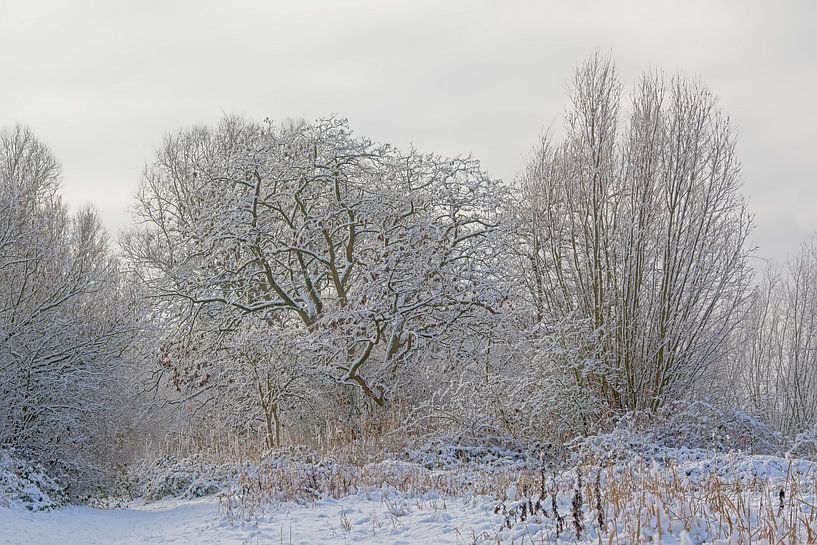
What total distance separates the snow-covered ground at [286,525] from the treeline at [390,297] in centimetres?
252

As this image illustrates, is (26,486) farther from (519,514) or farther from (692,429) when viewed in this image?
(692,429)

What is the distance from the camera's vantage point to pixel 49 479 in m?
11.1

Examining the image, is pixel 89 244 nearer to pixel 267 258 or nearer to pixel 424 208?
pixel 267 258

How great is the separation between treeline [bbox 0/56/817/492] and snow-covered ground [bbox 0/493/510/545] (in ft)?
8.26

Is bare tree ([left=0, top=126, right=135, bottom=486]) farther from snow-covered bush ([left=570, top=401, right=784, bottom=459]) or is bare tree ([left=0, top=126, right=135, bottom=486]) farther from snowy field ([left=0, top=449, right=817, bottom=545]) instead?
snow-covered bush ([left=570, top=401, right=784, bottom=459])

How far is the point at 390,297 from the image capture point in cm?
1410

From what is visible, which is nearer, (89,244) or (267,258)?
(89,244)

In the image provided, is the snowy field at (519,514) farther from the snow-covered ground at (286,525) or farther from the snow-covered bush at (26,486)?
the snow-covered bush at (26,486)

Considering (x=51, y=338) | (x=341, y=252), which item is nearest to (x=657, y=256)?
(x=341, y=252)

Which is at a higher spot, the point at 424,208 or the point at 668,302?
the point at 424,208

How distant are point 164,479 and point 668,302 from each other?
9168 mm

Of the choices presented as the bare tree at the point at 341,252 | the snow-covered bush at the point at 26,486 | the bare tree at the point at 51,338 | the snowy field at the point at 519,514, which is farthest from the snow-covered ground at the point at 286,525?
the bare tree at the point at 341,252

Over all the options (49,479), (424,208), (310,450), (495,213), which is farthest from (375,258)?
(49,479)

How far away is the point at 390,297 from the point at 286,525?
23.5 feet
